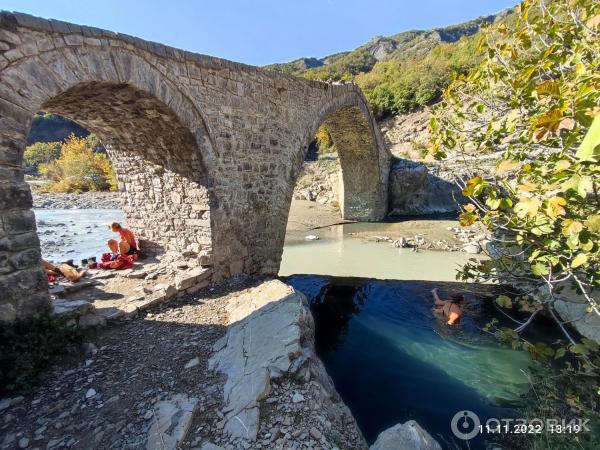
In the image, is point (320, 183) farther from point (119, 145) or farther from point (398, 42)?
point (398, 42)

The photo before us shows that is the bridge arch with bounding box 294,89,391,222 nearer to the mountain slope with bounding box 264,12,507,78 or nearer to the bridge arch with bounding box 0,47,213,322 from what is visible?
the bridge arch with bounding box 0,47,213,322

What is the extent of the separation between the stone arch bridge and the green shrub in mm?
143

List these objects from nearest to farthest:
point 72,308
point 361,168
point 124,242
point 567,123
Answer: point 567,123 → point 72,308 → point 124,242 → point 361,168

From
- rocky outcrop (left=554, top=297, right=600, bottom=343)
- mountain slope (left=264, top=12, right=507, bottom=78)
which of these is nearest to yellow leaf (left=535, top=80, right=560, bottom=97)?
rocky outcrop (left=554, top=297, right=600, bottom=343)

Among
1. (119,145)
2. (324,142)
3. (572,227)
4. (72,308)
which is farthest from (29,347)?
(324,142)

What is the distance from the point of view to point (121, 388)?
2643mm

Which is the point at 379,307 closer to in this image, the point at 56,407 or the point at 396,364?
the point at 396,364

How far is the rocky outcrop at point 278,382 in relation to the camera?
2229 mm

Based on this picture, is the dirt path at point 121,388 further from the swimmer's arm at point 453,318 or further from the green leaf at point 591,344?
the swimmer's arm at point 453,318

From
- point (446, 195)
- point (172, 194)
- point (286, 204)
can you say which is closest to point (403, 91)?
point (446, 195)

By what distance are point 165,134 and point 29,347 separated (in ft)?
9.49

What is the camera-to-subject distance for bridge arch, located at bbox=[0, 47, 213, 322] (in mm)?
2660

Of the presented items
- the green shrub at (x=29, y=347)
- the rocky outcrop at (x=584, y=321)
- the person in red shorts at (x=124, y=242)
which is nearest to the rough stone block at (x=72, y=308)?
the green shrub at (x=29, y=347)

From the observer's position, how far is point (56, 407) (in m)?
2.41
